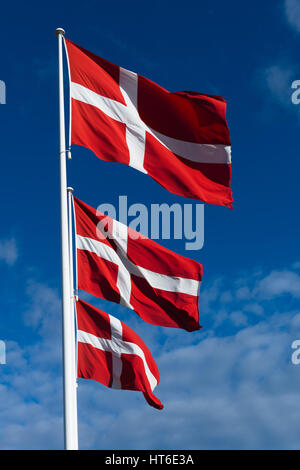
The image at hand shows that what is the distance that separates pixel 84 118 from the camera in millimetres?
13711

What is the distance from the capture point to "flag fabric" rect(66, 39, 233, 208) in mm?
13945

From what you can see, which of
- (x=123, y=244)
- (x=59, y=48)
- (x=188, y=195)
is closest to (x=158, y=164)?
(x=188, y=195)

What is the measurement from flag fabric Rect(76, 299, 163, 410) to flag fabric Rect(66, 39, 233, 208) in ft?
11.2

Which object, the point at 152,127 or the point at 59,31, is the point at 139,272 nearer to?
the point at 152,127

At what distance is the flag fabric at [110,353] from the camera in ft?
45.0

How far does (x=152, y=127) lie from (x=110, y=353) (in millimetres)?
5491

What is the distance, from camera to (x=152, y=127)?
1563cm

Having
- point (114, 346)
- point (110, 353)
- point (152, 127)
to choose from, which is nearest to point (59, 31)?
point (152, 127)

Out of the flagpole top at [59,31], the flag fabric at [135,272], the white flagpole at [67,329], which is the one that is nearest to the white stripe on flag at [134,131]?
the white flagpole at [67,329]

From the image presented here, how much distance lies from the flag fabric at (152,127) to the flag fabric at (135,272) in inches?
57.7

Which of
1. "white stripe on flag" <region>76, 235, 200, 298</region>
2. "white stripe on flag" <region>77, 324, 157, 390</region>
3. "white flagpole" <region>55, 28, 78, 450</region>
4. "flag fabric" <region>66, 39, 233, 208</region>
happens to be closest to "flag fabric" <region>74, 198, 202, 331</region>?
"white stripe on flag" <region>76, 235, 200, 298</region>
